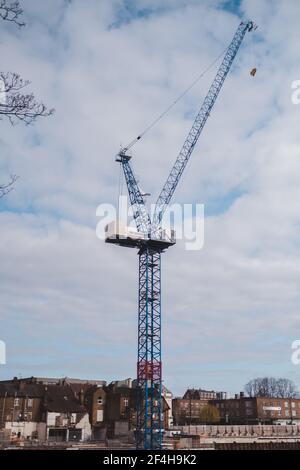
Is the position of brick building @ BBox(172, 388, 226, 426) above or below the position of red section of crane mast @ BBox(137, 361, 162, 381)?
below

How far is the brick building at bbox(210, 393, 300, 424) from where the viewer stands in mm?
114312

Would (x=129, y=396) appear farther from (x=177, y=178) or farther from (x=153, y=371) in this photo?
(x=177, y=178)

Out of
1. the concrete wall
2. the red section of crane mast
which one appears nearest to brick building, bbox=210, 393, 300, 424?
the concrete wall

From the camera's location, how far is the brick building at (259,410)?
4500 inches

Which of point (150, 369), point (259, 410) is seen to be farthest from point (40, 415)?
point (259, 410)

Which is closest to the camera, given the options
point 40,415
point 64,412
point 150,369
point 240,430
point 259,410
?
point 150,369

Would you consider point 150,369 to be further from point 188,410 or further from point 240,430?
point 188,410

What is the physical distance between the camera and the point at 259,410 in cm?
11394

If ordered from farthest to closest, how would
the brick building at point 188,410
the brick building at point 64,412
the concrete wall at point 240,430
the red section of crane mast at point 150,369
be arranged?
the brick building at point 188,410 < the concrete wall at point 240,430 < the brick building at point 64,412 < the red section of crane mast at point 150,369

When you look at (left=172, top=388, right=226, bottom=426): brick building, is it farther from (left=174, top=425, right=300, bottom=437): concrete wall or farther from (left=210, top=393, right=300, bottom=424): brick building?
(left=174, top=425, right=300, bottom=437): concrete wall

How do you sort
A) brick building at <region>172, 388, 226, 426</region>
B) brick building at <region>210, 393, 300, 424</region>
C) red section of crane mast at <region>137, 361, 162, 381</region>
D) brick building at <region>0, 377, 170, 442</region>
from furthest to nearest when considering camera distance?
1. brick building at <region>172, 388, 226, 426</region>
2. brick building at <region>210, 393, 300, 424</region>
3. brick building at <region>0, 377, 170, 442</region>
4. red section of crane mast at <region>137, 361, 162, 381</region>

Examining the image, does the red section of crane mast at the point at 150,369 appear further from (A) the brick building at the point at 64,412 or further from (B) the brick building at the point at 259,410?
(B) the brick building at the point at 259,410

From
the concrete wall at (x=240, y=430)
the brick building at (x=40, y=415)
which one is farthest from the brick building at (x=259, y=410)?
the brick building at (x=40, y=415)
